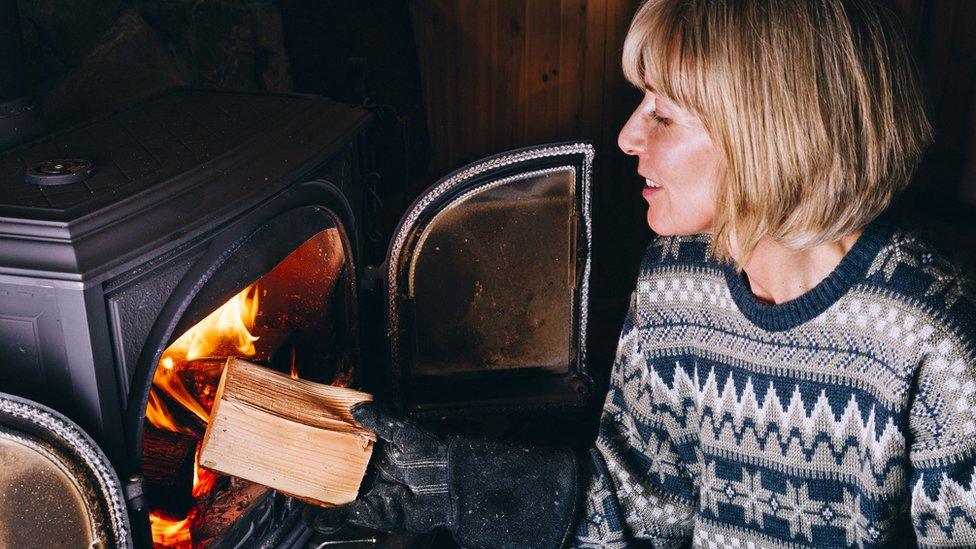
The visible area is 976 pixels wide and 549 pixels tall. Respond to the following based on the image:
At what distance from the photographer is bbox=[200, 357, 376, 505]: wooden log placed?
1295 millimetres

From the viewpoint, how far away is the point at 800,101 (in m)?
1.12

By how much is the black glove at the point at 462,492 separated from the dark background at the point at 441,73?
94 cm

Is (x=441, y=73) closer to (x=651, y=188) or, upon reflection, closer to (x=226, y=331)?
(x=226, y=331)

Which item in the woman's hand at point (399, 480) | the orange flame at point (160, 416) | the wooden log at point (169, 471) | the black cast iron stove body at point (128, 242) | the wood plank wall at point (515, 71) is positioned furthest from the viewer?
the wood plank wall at point (515, 71)

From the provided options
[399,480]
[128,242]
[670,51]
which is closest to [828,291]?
[670,51]

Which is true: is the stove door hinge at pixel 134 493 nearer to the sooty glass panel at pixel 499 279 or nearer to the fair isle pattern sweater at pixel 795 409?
the fair isle pattern sweater at pixel 795 409

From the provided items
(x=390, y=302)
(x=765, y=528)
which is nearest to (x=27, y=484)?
(x=390, y=302)

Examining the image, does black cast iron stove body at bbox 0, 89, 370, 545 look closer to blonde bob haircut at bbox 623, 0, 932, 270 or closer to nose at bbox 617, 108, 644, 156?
nose at bbox 617, 108, 644, 156

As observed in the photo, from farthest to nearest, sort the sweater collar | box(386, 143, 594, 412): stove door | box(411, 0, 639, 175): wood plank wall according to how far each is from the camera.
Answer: box(411, 0, 639, 175): wood plank wall, box(386, 143, 594, 412): stove door, the sweater collar

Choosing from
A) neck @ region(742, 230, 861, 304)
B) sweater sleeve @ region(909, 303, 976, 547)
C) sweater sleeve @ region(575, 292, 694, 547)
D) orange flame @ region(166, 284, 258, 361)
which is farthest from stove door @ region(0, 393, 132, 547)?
sweater sleeve @ region(909, 303, 976, 547)

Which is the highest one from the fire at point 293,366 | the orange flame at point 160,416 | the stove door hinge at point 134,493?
the stove door hinge at point 134,493

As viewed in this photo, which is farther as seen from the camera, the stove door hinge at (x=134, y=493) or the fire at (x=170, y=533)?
the fire at (x=170, y=533)

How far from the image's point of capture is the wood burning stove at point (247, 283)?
43.9 inches

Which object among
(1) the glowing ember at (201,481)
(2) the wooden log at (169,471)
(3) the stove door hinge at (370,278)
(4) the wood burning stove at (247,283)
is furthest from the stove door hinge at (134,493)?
(3) the stove door hinge at (370,278)
